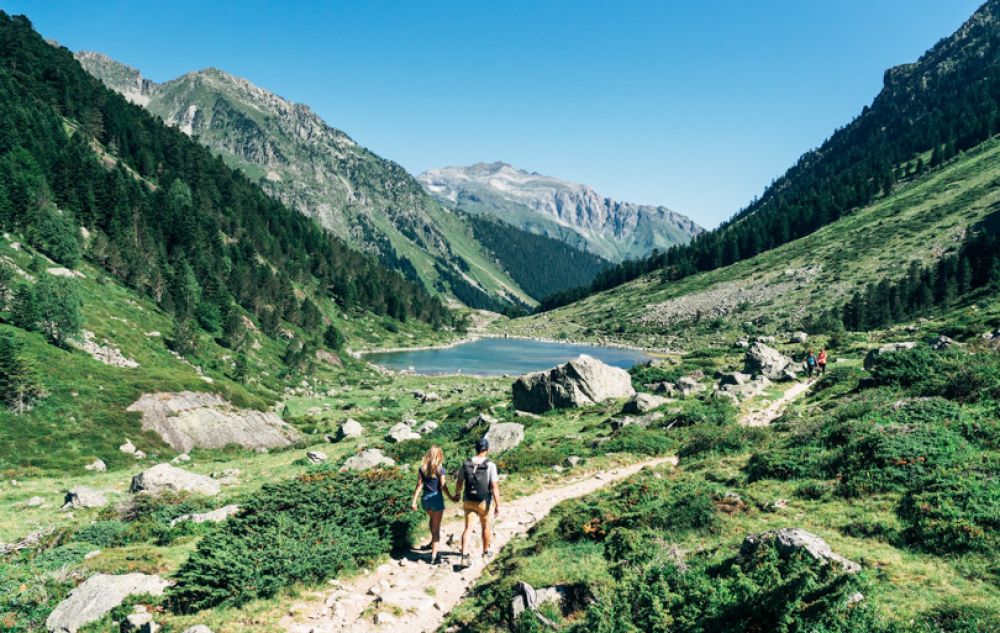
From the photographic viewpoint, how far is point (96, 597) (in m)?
10.8

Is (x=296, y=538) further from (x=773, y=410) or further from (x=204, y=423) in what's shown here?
(x=204, y=423)

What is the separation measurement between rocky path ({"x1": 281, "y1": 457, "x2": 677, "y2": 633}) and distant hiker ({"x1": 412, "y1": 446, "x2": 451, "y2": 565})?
80 centimetres

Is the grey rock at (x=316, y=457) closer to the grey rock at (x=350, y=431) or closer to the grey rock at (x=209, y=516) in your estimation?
the grey rock at (x=350, y=431)

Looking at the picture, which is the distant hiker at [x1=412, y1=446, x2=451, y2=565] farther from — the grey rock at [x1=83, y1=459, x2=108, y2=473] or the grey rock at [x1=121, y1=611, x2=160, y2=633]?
the grey rock at [x1=83, y1=459, x2=108, y2=473]

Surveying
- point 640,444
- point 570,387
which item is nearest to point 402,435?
point 570,387

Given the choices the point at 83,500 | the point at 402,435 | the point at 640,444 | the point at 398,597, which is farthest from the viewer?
the point at 402,435

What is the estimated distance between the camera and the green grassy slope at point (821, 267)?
4183 inches

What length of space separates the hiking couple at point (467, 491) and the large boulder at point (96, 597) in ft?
21.5

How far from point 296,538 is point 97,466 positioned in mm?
26415

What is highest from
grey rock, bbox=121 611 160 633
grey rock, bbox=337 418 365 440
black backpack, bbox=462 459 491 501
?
black backpack, bbox=462 459 491 501

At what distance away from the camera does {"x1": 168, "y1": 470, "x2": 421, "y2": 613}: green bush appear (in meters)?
11.0

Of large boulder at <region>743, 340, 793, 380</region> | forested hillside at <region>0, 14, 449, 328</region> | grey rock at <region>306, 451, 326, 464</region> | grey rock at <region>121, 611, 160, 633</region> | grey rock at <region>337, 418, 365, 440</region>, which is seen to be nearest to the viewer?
grey rock at <region>121, 611, 160, 633</region>

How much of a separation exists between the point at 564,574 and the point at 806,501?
7.57 metres

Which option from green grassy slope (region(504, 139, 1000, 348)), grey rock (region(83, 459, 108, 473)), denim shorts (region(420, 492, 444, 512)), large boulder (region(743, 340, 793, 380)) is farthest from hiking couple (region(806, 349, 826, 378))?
green grassy slope (region(504, 139, 1000, 348))
